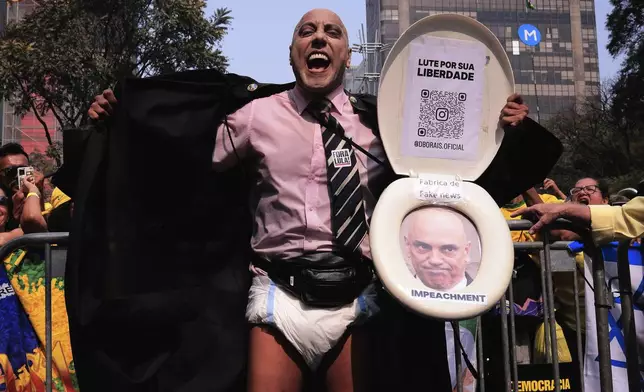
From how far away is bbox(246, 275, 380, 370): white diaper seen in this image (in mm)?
2617

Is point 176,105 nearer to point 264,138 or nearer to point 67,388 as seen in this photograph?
point 264,138

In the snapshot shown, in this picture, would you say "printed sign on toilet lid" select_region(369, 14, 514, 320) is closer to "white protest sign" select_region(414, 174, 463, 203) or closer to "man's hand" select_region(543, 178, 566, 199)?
"white protest sign" select_region(414, 174, 463, 203)

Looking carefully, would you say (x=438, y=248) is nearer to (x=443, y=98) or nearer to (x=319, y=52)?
(x=443, y=98)

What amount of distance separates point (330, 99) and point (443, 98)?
46cm

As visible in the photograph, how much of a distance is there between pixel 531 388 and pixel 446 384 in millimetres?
2002

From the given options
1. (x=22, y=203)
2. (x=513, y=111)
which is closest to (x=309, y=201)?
(x=513, y=111)

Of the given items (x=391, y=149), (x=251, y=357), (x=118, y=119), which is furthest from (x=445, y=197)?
(x=118, y=119)

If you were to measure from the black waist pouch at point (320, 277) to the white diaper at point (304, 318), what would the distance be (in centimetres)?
3

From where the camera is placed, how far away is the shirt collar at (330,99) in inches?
114

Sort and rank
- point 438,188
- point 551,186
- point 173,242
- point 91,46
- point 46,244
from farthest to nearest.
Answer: point 91,46 → point 551,186 → point 46,244 → point 173,242 → point 438,188

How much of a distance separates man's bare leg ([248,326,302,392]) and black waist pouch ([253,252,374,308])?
0.61 ft

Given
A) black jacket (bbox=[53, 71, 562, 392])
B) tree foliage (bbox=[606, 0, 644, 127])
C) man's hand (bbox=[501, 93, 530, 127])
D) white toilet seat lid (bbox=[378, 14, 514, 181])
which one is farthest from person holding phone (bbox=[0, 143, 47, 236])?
tree foliage (bbox=[606, 0, 644, 127])

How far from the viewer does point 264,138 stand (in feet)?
9.29

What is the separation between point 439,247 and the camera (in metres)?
2.61
